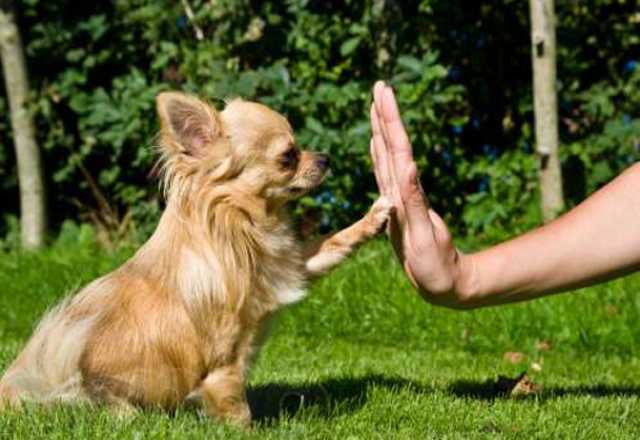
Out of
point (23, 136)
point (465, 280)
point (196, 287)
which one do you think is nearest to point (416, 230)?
point (465, 280)

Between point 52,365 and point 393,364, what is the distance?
1817 mm

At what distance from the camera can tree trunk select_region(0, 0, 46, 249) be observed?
8.15 metres

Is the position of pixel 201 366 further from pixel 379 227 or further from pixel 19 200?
pixel 19 200

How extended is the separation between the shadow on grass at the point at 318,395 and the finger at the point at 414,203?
0.73 metres

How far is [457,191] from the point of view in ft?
25.7

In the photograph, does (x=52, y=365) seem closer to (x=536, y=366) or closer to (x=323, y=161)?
(x=323, y=161)

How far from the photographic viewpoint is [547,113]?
7188 millimetres

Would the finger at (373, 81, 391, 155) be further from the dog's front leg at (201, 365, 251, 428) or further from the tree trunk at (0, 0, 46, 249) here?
the tree trunk at (0, 0, 46, 249)

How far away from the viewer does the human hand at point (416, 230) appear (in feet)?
12.1

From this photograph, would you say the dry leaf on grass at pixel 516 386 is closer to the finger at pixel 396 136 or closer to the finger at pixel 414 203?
the finger at pixel 414 203

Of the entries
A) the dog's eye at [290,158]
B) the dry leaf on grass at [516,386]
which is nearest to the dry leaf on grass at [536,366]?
the dry leaf on grass at [516,386]

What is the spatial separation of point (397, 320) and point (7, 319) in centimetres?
202

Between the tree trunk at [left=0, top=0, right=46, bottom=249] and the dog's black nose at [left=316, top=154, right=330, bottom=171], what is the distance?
185 inches

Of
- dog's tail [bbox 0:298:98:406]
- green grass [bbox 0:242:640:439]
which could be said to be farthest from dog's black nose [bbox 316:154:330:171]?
dog's tail [bbox 0:298:98:406]
